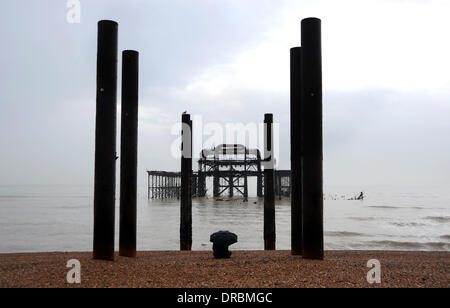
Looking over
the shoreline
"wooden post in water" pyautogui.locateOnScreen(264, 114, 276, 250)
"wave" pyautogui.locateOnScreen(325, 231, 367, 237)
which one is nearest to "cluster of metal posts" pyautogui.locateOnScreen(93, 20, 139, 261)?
Result: the shoreline

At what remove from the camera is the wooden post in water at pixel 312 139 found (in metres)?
6.66

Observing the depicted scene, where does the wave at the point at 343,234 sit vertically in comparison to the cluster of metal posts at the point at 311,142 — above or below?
below

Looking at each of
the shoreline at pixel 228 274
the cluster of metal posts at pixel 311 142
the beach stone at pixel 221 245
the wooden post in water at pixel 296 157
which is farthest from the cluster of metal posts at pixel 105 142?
the wooden post in water at pixel 296 157

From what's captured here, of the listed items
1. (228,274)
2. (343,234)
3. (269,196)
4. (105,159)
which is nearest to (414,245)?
(343,234)

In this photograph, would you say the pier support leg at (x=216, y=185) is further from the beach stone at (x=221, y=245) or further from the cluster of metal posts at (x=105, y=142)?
the cluster of metal posts at (x=105, y=142)

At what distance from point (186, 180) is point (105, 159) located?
367 centimetres

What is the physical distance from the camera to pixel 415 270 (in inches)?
231

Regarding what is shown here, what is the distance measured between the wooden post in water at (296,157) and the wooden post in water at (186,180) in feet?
10.4

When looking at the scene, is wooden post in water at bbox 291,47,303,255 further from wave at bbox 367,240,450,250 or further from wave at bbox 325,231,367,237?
wave at bbox 325,231,367,237

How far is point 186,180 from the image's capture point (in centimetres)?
1020

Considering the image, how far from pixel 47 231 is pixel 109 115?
1827 cm

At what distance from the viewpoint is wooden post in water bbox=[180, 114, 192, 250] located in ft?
33.4
